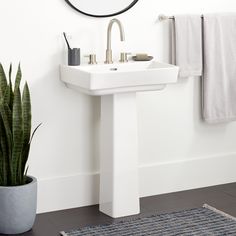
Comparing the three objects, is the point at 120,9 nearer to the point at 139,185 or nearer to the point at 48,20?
the point at 48,20

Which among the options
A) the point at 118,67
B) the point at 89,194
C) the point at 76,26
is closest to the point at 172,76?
the point at 118,67

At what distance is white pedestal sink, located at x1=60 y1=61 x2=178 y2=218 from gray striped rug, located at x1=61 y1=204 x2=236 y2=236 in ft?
0.53

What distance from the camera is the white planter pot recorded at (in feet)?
10.4

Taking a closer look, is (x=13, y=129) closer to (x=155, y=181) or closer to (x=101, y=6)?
(x=101, y=6)

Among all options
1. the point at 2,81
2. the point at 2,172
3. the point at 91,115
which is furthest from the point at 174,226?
the point at 2,81

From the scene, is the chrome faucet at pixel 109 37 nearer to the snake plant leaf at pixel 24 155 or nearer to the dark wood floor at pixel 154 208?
the snake plant leaf at pixel 24 155

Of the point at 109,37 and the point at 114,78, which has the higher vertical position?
the point at 109,37

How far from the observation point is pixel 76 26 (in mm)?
3537

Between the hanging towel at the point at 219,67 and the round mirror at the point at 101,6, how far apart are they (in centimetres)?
55

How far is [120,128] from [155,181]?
632 mm

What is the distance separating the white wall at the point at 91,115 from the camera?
344 centimetres

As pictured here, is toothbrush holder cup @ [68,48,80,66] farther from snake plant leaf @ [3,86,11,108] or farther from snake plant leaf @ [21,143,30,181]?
snake plant leaf @ [21,143,30,181]

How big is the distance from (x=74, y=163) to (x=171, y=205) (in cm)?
65

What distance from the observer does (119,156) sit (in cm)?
346
